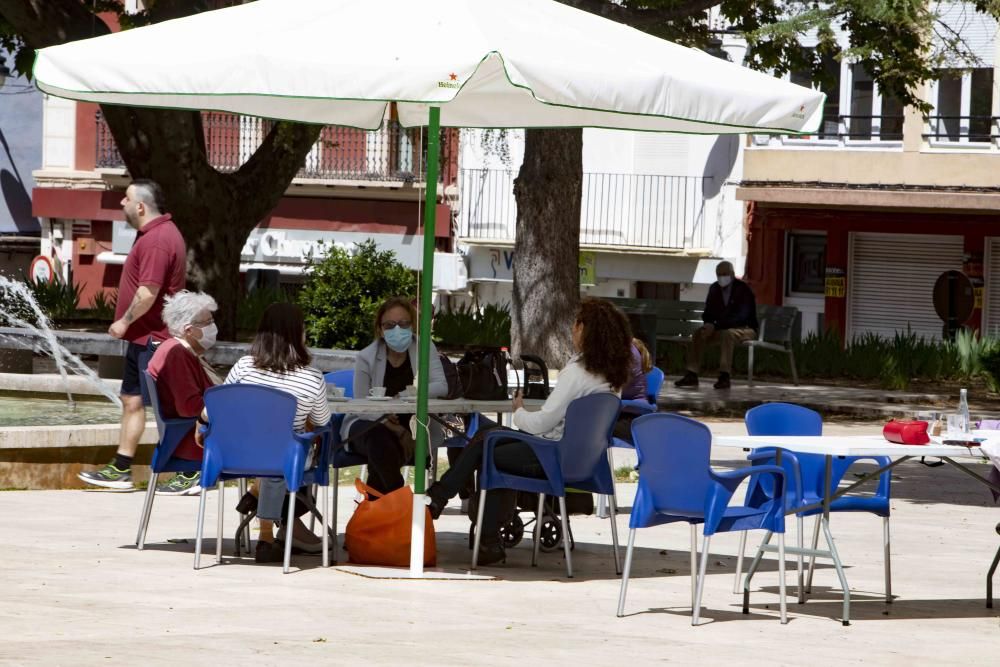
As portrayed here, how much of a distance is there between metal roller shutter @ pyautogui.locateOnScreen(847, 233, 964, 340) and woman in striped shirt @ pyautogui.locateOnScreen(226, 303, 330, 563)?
27.9 m

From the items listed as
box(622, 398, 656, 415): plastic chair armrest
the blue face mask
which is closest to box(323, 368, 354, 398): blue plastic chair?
the blue face mask

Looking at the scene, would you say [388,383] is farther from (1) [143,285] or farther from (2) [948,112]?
(2) [948,112]

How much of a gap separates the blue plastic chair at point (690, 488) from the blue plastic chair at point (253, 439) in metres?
1.73

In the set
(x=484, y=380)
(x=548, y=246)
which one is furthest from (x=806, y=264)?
(x=484, y=380)

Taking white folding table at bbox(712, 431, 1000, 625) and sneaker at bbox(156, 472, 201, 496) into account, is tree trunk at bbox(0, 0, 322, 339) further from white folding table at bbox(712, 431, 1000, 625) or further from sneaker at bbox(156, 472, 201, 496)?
white folding table at bbox(712, 431, 1000, 625)

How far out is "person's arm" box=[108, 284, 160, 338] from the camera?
11.2 meters

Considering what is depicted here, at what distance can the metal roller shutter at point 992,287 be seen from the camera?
117 feet

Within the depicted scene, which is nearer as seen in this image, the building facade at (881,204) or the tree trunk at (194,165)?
the tree trunk at (194,165)

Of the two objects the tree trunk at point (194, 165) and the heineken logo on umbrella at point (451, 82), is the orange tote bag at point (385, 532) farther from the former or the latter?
the tree trunk at point (194, 165)

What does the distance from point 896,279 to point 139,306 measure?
2729 cm

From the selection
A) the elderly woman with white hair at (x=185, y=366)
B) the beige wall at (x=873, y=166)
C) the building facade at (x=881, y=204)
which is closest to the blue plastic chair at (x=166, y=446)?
the elderly woman with white hair at (x=185, y=366)

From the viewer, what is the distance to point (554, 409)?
930 centimetres

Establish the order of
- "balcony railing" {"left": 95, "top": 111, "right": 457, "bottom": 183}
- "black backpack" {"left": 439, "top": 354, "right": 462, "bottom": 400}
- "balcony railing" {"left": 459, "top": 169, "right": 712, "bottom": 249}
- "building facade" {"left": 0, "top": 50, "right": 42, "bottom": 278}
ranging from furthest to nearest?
1. "building facade" {"left": 0, "top": 50, "right": 42, "bottom": 278}
2. "balcony railing" {"left": 95, "top": 111, "right": 457, "bottom": 183}
3. "balcony railing" {"left": 459, "top": 169, "right": 712, "bottom": 249}
4. "black backpack" {"left": 439, "top": 354, "right": 462, "bottom": 400}

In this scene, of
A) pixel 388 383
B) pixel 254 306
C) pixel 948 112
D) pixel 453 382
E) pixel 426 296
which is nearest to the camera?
pixel 426 296
